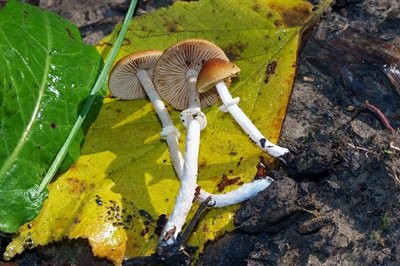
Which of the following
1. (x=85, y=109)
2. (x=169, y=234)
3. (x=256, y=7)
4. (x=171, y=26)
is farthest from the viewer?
(x=171, y=26)

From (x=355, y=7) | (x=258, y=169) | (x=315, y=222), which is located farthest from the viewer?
(x=355, y=7)

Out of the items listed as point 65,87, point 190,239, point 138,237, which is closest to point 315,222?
point 190,239

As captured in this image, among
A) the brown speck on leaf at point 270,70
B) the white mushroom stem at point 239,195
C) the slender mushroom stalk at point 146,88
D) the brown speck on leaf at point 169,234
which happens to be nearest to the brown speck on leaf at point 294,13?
the brown speck on leaf at point 270,70

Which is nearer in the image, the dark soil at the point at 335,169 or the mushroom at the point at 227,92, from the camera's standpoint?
the dark soil at the point at 335,169

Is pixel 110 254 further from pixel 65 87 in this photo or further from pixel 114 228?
pixel 65 87

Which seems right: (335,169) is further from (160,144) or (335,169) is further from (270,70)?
(160,144)

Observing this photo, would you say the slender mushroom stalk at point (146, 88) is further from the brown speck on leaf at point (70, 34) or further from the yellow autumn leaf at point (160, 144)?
the brown speck on leaf at point (70, 34)

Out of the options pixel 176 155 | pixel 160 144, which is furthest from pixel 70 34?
pixel 176 155
